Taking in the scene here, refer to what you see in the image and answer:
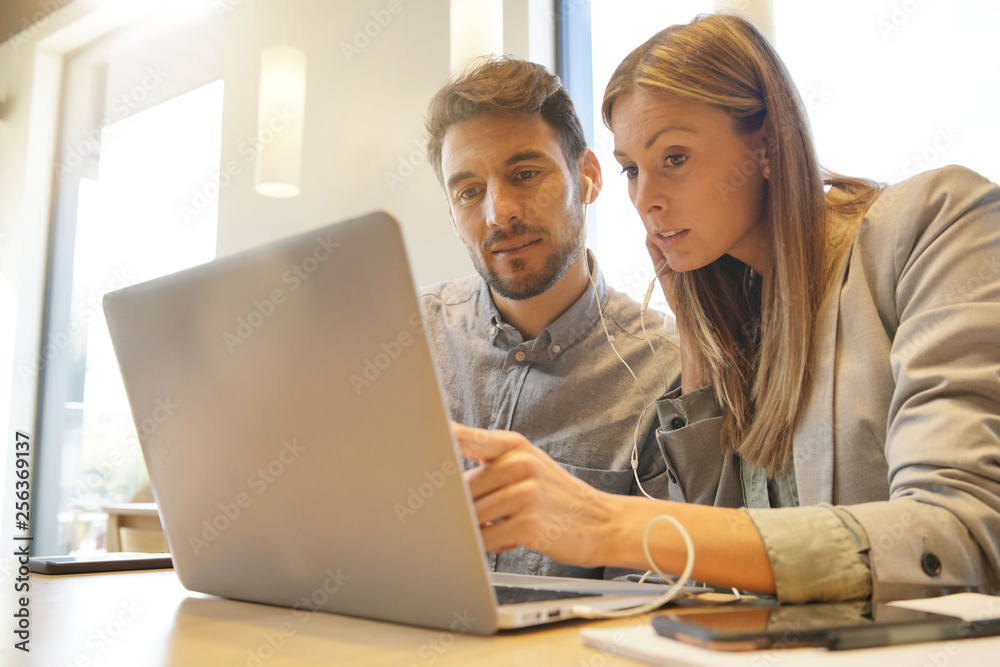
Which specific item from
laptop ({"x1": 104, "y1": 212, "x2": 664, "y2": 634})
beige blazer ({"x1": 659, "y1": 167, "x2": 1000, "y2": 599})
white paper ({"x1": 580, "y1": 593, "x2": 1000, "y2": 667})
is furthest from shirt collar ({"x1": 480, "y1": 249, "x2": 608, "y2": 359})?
white paper ({"x1": 580, "y1": 593, "x2": 1000, "y2": 667})

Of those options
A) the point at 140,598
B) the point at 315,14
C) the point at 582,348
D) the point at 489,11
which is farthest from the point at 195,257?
the point at 140,598

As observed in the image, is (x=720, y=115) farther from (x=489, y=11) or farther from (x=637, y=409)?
(x=489, y=11)

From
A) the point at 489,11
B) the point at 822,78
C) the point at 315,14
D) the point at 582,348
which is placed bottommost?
the point at 582,348

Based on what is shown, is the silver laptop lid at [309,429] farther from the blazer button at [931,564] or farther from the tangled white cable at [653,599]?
the blazer button at [931,564]

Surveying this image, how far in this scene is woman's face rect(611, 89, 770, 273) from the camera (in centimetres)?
107

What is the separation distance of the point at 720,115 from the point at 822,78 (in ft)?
3.03

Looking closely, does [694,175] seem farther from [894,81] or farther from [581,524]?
[894,81]

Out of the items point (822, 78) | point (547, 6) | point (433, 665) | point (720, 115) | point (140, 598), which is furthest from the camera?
point (547, 6)

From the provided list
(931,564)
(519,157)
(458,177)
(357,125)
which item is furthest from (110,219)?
(931,564)

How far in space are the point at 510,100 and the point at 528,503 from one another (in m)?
1.05

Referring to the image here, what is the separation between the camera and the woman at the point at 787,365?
664 millimetres

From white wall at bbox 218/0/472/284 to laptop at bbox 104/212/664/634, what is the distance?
4.94ft

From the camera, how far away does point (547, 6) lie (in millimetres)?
2301

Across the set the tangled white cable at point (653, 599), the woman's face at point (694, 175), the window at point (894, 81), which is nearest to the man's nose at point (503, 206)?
the window at point (894, 81)
